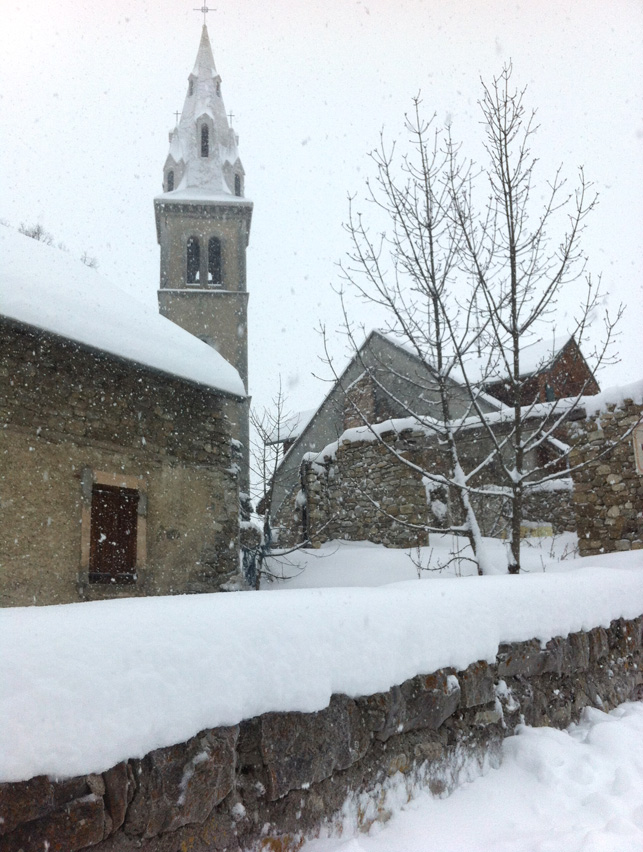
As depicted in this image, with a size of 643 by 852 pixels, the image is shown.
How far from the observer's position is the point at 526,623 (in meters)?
2.81

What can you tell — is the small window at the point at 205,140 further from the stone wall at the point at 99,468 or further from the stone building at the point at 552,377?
the stone wall at the point at 99,468

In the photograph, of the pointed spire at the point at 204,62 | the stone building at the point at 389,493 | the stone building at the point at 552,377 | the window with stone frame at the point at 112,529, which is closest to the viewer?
the window with stone frame at the point at 112,529

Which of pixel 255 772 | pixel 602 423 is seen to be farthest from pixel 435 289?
pixel 255 772

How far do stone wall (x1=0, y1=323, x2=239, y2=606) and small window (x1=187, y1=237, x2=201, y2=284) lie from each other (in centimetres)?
1591

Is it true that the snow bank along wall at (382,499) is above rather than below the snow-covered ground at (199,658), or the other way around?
above

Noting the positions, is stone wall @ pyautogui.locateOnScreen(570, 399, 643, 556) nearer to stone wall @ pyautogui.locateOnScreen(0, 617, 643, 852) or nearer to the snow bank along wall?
the snow bank along wall

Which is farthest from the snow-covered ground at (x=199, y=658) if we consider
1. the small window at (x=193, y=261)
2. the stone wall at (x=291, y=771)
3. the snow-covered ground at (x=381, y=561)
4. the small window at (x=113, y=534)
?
the small window at (x=193, y=261)

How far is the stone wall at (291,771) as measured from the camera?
1.23 m

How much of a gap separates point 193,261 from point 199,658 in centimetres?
2330

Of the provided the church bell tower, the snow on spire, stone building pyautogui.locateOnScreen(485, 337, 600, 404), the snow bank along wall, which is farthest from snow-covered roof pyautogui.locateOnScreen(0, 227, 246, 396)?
the snow on spire

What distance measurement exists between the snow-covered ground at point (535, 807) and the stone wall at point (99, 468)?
474 cm

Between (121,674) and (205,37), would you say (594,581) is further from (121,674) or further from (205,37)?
(205,37)

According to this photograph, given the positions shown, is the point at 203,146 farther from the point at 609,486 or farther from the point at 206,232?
the point at 609,486

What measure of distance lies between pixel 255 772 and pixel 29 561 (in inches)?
196
